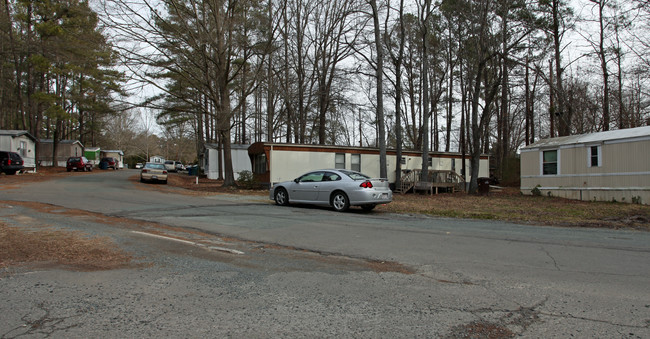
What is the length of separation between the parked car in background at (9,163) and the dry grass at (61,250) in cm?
2377

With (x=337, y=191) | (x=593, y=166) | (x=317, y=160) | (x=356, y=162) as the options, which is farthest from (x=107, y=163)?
(x=593, y=166)

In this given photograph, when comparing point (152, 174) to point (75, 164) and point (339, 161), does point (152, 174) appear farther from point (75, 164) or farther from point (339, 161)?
point (75, 164)

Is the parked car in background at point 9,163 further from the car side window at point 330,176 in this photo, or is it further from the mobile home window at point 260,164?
the car side window at point 330,176

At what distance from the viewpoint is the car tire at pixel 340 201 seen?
40.3ft

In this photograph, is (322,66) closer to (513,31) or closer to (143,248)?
(513,31)

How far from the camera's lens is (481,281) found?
4.72 meters

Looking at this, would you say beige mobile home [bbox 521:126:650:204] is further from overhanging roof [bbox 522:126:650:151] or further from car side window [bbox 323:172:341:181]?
car side window [bbox 323:172:341:181]

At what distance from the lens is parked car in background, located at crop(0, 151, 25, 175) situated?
83.4 ft

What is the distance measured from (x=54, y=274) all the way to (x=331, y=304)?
3.58 metres

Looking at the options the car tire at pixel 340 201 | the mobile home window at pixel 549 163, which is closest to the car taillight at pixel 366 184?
the car tire at pixel 340 201

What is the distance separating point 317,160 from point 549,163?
12.8 meters

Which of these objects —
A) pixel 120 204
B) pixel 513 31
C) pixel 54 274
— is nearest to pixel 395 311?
pixel 54 274

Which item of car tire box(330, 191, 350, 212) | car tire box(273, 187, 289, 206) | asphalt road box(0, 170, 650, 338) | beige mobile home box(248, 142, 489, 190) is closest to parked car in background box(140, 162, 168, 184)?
beige mobile home box(248, 142, 489, 190)

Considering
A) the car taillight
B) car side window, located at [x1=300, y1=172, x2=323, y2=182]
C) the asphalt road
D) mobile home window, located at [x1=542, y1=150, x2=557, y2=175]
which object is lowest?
the asphalt road
